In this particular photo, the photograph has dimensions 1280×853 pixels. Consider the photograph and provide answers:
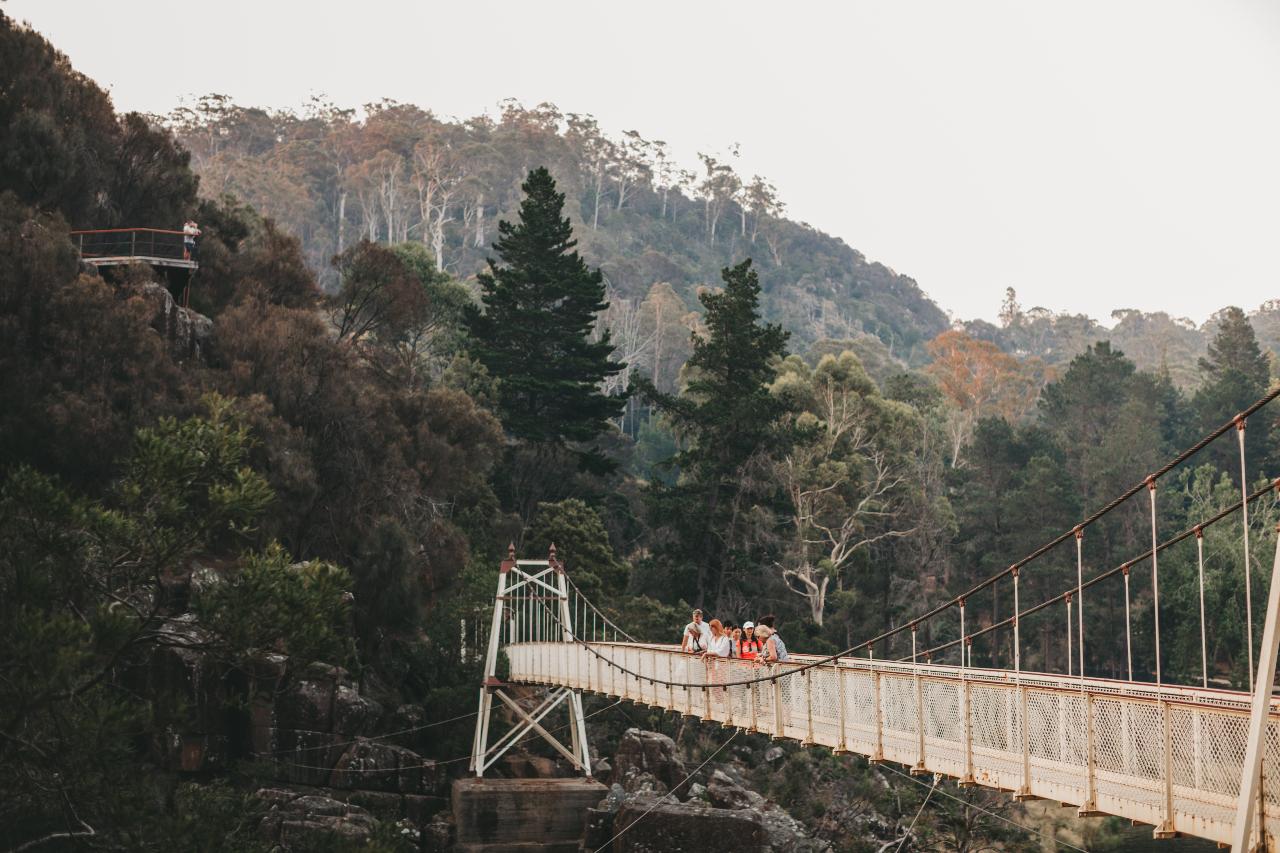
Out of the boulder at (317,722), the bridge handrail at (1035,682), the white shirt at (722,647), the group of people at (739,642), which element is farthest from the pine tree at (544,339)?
the white shirt at (722,647)

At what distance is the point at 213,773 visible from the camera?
26.9m

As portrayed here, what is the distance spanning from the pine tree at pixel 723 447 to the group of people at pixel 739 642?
2532 centimetres

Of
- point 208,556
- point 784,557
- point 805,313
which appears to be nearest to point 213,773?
point 208,556

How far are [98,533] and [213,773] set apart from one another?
1189cm

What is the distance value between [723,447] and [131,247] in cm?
1976

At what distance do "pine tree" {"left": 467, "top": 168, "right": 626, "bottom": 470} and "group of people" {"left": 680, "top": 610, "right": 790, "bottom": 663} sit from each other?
26815 mm

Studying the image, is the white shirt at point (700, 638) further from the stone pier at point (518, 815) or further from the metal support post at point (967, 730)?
the stone pier at point (518, 815)

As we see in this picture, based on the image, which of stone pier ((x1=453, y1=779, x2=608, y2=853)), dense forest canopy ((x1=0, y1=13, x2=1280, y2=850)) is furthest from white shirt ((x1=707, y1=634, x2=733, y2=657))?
stone pier ((x1=453, y1=779, x2=608, y2=853))

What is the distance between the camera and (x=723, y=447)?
158 ft

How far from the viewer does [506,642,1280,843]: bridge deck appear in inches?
398

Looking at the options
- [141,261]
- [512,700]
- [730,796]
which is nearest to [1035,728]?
[730,796]

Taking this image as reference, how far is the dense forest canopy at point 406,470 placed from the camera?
15906 millimetres

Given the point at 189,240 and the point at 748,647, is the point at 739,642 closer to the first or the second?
the point at 748,647

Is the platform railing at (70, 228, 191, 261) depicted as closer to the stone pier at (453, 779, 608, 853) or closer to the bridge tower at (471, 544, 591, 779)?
the bridge tower at (471, 544, 591, 779)
